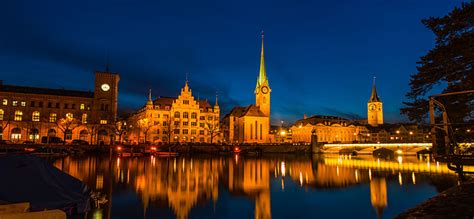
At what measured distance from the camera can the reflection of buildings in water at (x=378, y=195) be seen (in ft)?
62.6

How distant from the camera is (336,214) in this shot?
17.5 m

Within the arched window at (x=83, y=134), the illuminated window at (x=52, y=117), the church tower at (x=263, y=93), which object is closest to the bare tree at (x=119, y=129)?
the arched window at (x=83, y=134)

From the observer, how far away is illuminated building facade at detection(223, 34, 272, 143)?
413ft

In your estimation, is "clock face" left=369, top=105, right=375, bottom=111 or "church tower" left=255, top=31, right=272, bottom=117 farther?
"clock face" left=369, top=105, right=375, bottom=111

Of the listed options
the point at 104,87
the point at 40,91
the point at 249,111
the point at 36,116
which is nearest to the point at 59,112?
the point at 36,116

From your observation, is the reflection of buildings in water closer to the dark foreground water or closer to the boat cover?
the dark foreground water

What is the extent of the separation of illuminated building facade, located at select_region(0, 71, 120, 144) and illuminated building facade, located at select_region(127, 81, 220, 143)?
1179 centimetres

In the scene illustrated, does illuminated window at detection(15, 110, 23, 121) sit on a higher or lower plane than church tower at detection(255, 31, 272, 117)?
lower

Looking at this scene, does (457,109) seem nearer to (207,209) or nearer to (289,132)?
(207,209)

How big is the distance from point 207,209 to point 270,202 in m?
4.52

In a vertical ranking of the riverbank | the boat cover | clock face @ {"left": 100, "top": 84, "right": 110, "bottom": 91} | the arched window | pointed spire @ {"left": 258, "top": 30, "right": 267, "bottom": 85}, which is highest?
pointed spire @ {"left": 258, "top": 30, "right": 267, "bottom": 85}

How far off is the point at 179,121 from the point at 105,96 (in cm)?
2292

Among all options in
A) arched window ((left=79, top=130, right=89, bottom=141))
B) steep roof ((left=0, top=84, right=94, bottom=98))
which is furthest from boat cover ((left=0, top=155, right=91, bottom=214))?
steep roof ((left=0, top=84, right=94, bottom=98))

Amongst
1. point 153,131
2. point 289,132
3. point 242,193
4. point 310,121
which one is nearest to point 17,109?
point 153,131
